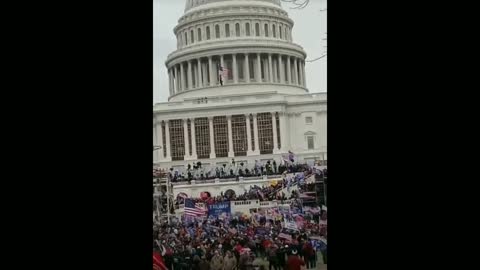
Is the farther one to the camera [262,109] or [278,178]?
[262,109]

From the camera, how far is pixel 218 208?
16.8 m

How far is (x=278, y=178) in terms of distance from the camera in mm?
19156

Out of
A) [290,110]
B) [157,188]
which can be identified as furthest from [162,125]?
[157,188]

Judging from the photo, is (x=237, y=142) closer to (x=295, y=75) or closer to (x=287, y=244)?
(x=295, y=75)

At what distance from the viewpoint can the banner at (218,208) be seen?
1594 cm

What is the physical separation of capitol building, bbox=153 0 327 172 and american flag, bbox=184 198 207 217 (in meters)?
5.98

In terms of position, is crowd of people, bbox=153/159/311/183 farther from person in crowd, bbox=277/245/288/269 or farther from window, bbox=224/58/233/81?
person in crowd, bbox=277/245/288/269

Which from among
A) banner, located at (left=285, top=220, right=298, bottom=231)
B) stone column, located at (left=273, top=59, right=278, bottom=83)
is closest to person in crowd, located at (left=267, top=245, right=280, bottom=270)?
banner, located at (left=285, top=220, right=298, bottom=231)

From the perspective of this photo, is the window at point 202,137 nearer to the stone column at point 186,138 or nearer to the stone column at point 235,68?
the stone column at point 186,138

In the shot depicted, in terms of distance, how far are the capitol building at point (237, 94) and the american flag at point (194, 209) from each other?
5.98 m

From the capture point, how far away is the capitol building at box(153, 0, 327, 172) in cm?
2541

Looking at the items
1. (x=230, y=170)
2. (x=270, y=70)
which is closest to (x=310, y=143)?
(x=230, y=170)

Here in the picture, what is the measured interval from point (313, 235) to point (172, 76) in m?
20.8
